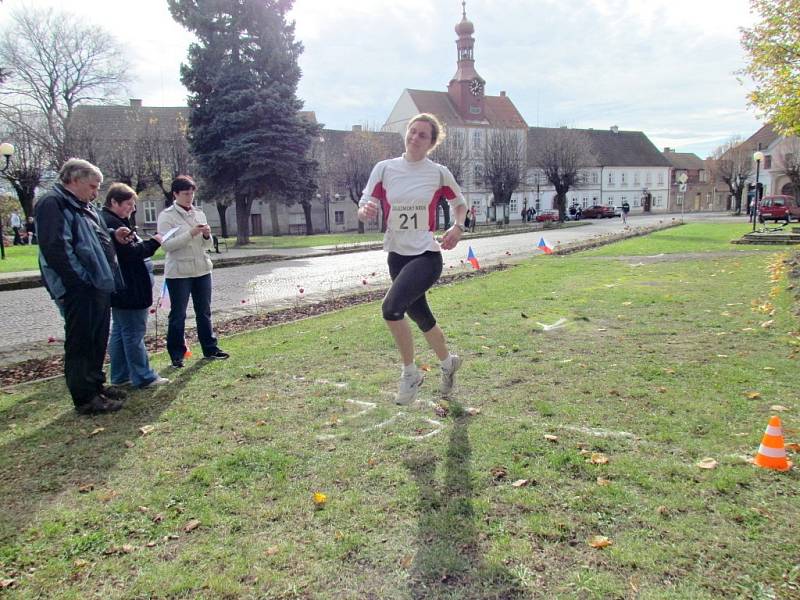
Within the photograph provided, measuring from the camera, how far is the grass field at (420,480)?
2.47m

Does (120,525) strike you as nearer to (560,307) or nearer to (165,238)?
(165,238)

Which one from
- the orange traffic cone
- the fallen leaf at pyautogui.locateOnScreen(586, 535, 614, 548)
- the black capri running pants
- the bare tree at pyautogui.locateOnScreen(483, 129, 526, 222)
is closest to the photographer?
the fallen leaf at pyautogui.locateOnScreen(586, 535, 614, 548)

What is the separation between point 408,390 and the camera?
4484 mm

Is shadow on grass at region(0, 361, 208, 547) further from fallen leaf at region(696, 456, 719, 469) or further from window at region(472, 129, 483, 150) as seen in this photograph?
window at region(472, 129, 483, 150)

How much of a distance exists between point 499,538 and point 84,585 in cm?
184

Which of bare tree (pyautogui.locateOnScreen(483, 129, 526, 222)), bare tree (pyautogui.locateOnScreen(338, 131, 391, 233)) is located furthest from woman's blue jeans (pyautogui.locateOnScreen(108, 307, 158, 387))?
bare tree (pyautogui.locateOnScreen(483, 129, 526, 222))

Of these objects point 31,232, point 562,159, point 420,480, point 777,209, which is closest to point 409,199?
point 420,480

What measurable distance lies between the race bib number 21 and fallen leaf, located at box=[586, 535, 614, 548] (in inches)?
100

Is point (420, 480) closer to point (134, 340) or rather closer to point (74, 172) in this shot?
point (134, 340)

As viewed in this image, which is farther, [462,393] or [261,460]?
[462,393]

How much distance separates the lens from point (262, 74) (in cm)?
3047

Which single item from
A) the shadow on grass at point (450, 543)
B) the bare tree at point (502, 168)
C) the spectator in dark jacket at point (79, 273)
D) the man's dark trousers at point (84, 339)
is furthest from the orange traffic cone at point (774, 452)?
the bare tree at point (502, 168)

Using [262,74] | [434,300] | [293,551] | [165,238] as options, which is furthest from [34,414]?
[262,74]

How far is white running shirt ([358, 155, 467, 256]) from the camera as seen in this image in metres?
4.46
